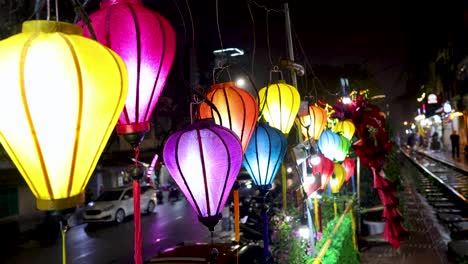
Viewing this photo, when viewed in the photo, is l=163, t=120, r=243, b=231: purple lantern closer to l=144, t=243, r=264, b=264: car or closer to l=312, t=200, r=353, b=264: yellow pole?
l=144, t=243, r=264, b=264: car

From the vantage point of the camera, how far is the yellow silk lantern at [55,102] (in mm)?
1737

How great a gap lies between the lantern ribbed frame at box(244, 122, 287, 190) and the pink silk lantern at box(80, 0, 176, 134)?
180cm

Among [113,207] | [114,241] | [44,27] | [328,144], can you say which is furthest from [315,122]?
[113,207]

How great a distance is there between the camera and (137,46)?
2609mm

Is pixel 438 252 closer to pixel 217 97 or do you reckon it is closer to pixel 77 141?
pixel 217 97

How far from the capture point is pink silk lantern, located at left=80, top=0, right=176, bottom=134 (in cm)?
258

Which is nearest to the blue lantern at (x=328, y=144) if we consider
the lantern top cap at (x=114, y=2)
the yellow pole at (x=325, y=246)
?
the yellow pole at (x=325, y=246)

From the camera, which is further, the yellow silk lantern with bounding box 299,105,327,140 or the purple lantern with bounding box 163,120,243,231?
the yellow silk lantern with bounding box 299,105,327,140

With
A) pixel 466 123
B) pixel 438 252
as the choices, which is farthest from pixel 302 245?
pixel 466 123

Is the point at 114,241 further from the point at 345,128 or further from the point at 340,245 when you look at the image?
the point at 340,245

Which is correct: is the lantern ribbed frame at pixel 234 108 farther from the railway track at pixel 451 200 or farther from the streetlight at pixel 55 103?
the railway track at pixel 451 200

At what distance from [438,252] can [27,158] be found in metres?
10.8

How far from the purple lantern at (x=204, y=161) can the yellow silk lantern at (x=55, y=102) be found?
1.04 m

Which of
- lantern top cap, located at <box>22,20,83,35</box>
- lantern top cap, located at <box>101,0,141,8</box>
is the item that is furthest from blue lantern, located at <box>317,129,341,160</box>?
lantern top cap, located at <box>22,20,83,35</box>
